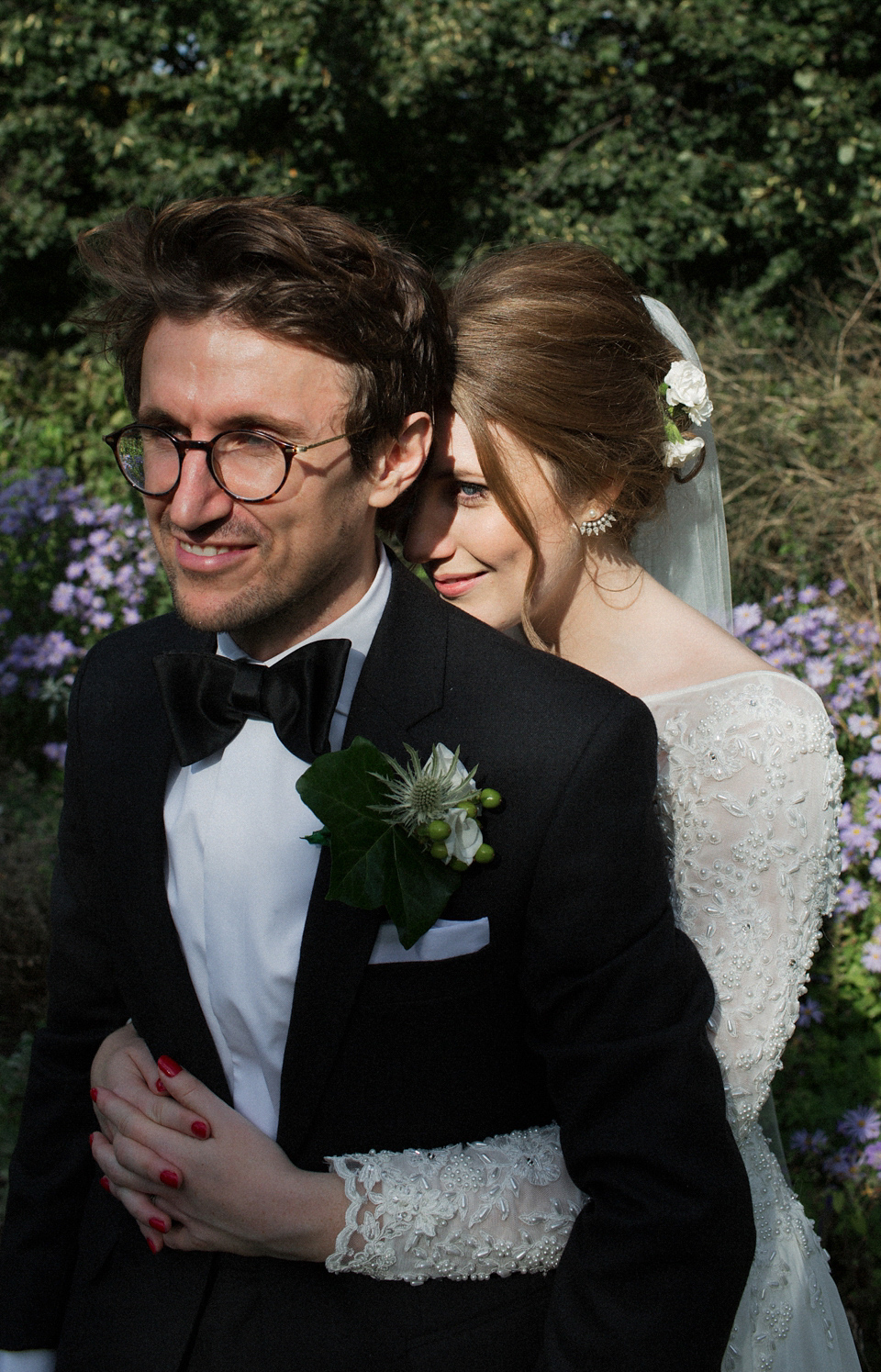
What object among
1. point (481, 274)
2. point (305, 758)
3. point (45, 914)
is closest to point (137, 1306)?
point (305, 758)

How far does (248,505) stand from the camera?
5.51ft

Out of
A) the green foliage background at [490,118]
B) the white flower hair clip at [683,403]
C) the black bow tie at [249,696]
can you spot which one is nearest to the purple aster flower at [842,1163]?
the white flower hair clip at [683,403]

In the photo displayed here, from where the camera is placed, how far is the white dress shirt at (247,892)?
1.63 m

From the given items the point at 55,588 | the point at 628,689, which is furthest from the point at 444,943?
the point at 55,588

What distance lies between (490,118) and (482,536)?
28.9ft

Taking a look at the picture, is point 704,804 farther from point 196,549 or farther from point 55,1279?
point 55,1279

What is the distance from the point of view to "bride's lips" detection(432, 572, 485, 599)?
8.07 feet

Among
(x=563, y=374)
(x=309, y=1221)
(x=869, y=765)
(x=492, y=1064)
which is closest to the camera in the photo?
(x=309, y=1221)

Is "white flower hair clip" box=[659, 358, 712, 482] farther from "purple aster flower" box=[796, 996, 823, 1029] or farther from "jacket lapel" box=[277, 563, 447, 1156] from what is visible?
"purple aster flower" box=[796, 996, 823, 1029]

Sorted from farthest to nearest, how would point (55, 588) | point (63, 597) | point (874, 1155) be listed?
point (55, 588), point (63, 597), point (874, 1155)

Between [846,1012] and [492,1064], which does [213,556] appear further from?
[846,1012]

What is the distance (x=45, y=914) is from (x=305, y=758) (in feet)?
10.9

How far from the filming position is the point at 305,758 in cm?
165

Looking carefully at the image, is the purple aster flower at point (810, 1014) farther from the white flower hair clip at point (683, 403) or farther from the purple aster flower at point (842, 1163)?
the white flower hair clip at point (683, 403)
